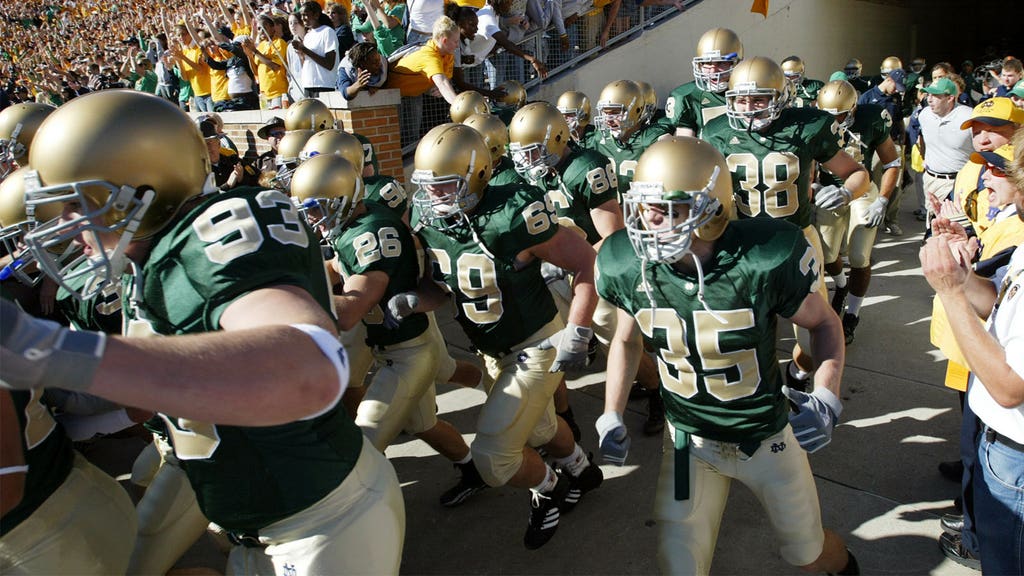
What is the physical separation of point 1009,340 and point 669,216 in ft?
3.24

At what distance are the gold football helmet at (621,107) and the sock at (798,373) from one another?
2.12 meters

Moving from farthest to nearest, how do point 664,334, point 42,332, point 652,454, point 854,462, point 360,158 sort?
point 360,158 < point 652,454 < point 854,462 < point 664,334 < point 42,332

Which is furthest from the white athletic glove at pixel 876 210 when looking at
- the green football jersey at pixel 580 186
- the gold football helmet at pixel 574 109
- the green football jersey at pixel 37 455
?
the green football jersey at pixel 37 455

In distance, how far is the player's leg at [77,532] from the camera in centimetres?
195

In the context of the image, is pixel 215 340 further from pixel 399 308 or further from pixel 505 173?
pixel 505 173

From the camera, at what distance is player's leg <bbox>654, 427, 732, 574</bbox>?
95.5 inches

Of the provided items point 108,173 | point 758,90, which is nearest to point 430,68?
point 758,90

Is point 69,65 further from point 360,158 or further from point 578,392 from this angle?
point 578,392

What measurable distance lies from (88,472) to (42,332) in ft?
4.89

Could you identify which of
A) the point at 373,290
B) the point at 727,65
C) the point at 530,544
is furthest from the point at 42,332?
the point at 727,65

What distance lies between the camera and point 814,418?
7.51ft

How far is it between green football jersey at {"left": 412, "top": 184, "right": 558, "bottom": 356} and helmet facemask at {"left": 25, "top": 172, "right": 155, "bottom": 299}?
1.86 meters

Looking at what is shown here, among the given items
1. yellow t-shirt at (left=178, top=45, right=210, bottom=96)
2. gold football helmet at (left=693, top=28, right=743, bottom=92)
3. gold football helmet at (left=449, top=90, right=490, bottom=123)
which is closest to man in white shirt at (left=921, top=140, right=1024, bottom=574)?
gold football helmet at (left=693, top=28, right=743, bottom=92)

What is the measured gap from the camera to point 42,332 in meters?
0.98
